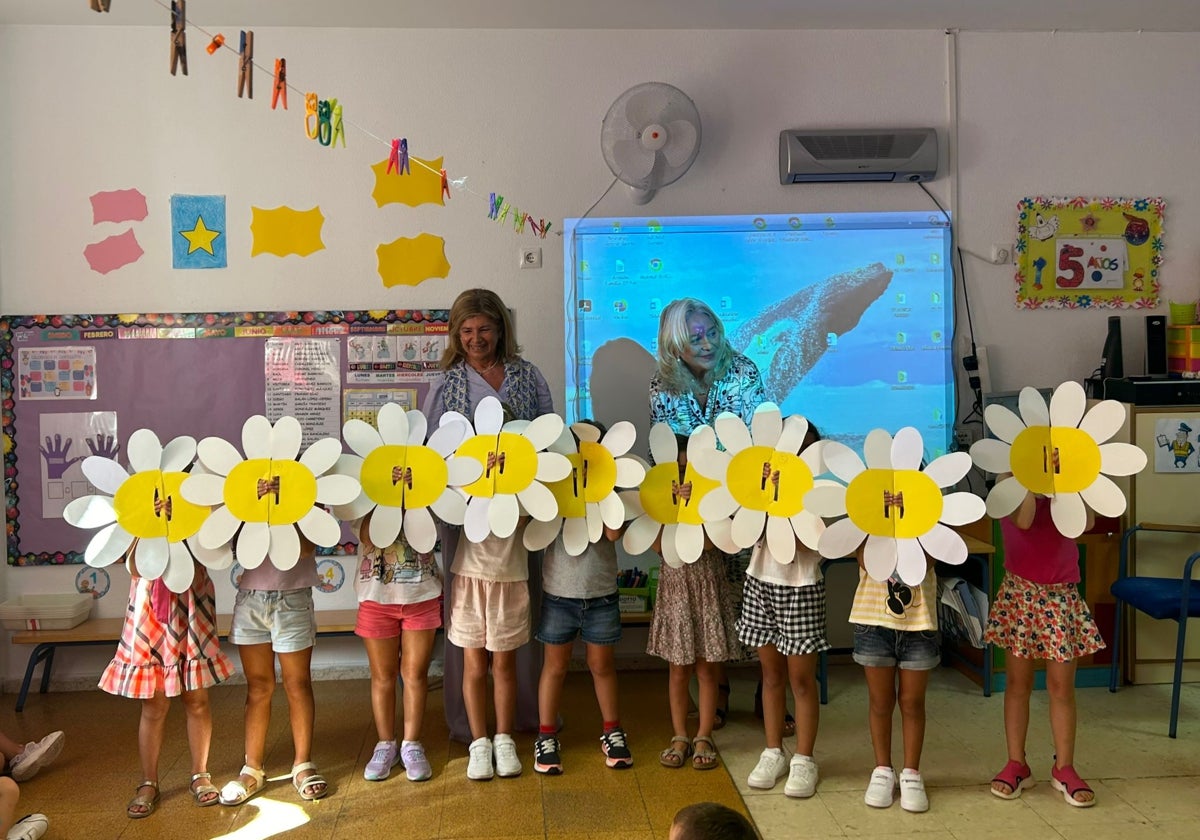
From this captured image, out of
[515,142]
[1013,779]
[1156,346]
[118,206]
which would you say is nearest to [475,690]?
[1013,779]

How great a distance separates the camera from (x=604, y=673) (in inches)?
119

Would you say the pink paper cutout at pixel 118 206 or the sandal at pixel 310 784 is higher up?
the pink paper cutout at pixel 118 206

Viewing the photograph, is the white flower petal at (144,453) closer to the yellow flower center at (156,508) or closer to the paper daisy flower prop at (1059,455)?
the yellow flower center at (156,508)

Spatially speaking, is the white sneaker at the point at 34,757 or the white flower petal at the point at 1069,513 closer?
the white flower petal at the point at 1069,513

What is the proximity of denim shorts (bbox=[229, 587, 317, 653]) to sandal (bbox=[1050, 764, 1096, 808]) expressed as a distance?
214 cm

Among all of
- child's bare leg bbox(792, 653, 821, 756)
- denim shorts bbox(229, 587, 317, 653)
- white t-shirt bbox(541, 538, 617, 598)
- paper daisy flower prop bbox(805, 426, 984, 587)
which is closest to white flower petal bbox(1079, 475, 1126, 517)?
paper daisy flower prop bbox(805, 426, 984, 587)

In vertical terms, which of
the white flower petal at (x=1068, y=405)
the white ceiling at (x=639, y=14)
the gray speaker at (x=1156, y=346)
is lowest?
the white flower petal at (x=1068, y=405)

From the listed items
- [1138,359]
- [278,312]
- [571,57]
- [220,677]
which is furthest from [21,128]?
[1138,359]

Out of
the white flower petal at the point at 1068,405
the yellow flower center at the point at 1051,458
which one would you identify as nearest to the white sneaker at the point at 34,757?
the yellow flower center at the point at 1051,458

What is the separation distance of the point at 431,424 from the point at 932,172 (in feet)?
7.52

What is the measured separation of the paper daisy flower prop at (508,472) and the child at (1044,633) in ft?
4.22

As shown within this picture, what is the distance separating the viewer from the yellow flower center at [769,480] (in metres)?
2.73

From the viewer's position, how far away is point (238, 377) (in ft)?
13.0

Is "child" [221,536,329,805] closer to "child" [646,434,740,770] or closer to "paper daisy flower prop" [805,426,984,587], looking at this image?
"child" [646,434,740,770]
